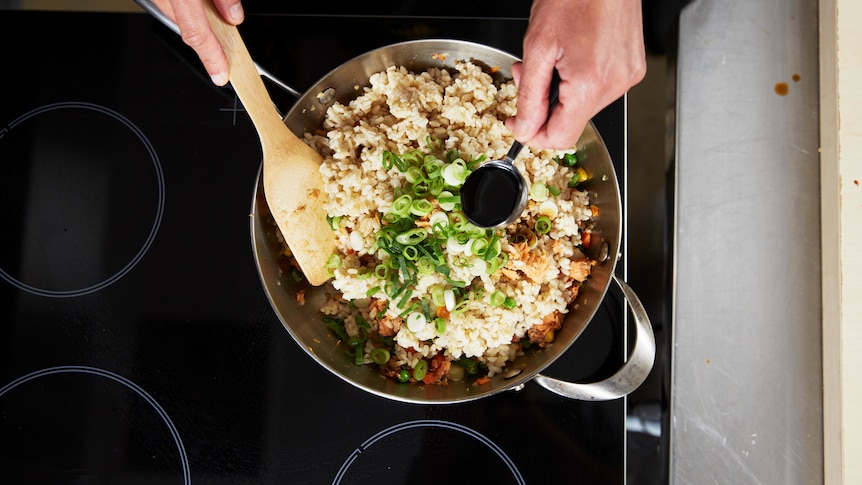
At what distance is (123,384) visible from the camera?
1.52 m

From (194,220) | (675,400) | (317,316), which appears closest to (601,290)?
(675,400)

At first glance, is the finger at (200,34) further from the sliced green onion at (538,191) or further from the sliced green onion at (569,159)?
the sliced green onion at (569,159)

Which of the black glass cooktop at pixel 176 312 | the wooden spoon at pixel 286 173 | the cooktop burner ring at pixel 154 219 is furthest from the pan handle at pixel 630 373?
the cooktop burner ring at pixel 154 219

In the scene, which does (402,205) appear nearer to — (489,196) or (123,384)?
(489,196)

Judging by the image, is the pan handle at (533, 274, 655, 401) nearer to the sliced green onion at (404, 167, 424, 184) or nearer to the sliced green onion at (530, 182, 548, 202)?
the sliced green onion at (530, 182, 548, 202)

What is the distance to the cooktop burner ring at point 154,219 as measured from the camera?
1.54 metres

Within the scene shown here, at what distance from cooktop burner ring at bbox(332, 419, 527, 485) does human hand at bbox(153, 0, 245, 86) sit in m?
0.94

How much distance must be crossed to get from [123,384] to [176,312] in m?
0.23

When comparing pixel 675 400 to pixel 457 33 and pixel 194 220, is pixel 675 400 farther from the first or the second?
pixel 194 220

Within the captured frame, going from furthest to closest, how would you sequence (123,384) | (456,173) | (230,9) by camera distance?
(123,384) → (456,173) → (230,9)

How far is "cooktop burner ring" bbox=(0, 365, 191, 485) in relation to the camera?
1.49 meters

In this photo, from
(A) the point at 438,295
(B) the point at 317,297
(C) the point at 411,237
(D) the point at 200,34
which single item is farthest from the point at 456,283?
(D) the point at 200,34

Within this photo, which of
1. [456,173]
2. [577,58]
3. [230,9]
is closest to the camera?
[577,58]

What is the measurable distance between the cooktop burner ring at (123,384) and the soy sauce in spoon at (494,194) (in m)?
0.96
